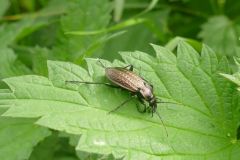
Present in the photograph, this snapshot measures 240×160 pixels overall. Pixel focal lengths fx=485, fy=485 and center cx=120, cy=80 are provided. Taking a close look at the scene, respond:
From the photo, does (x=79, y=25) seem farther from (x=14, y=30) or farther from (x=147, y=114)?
(x=147, y=114)

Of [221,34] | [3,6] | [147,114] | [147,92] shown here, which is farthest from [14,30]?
[221,34]

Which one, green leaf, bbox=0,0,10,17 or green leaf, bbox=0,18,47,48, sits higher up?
green leaf, bbox=0,0,10,17

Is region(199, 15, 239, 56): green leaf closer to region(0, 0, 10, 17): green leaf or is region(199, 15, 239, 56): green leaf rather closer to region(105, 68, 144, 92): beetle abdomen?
region(105, 68, 144, 92): beetle abdomen

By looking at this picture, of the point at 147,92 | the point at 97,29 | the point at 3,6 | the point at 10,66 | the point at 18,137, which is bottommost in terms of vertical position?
the point at 18,137

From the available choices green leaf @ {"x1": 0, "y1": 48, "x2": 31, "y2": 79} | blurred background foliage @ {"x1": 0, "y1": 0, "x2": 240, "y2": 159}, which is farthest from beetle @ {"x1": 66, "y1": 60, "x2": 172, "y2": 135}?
green leaf @ {"x1": 0, "y1": 48, "x2": 31, "y2": 79}

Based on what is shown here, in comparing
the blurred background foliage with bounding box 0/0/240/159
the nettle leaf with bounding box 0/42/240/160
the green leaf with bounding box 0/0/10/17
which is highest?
the green leaf with bounding box 0/0/10/17

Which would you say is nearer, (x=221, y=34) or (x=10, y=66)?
(x=10, y=66)

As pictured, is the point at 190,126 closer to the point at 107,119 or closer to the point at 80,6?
the point at 107,119
